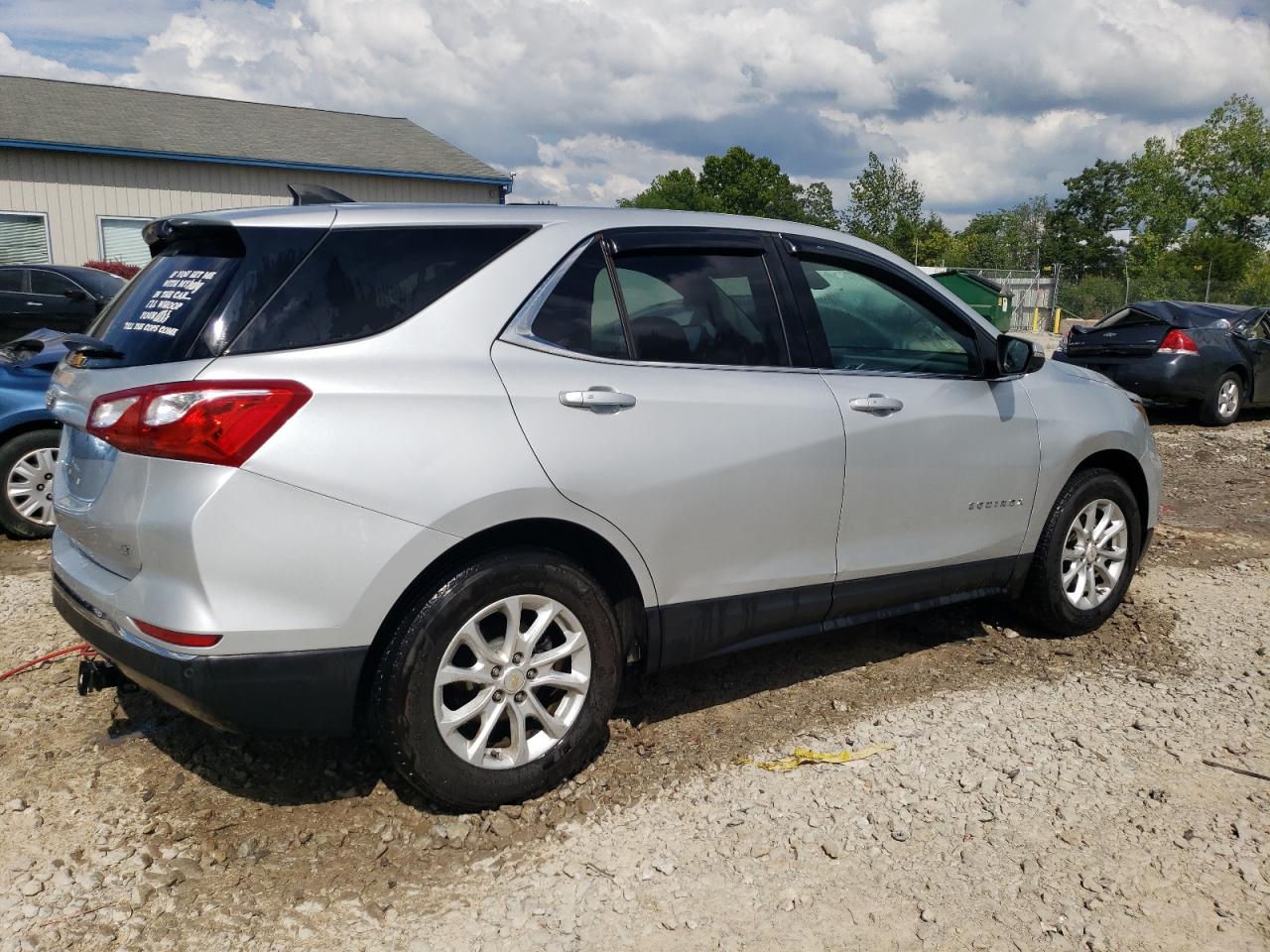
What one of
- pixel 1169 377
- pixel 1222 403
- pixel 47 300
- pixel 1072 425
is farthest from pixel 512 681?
pixel 1222 403

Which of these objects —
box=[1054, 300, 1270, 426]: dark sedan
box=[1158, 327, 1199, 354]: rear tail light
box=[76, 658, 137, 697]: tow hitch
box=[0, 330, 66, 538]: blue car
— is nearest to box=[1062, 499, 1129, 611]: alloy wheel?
box=[76, 658, 137, 697]: tow hitch

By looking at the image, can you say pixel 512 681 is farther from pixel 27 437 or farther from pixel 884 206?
pixel 884 206

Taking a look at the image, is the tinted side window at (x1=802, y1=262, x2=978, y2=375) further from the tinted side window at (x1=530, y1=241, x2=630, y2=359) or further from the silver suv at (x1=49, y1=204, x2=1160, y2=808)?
the tinted side window at (x1=530, y1=241, x2=630, y2=359)

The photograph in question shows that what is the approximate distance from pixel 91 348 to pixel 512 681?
157cm

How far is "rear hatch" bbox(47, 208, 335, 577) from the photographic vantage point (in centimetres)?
271

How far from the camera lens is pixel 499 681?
300cm

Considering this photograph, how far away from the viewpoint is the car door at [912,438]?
3760mm

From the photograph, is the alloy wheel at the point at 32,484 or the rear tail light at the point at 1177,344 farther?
the rear tail light at the point at 1177,344

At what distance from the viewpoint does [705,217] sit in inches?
147

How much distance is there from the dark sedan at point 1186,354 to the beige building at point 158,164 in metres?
15.2

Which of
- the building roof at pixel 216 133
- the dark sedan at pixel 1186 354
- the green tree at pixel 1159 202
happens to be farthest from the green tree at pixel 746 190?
the dark sedan at pixel 1186 354

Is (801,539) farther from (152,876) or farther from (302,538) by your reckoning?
(152,876)

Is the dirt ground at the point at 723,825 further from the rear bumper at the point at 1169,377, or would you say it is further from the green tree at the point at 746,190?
the green tree at the point at 746,190

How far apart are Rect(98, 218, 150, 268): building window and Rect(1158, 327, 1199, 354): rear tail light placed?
17.8 metres
